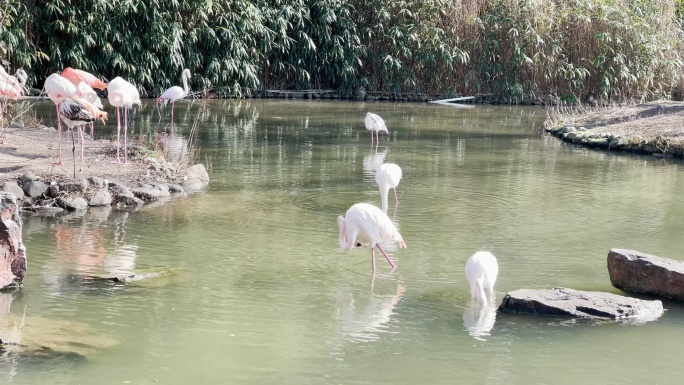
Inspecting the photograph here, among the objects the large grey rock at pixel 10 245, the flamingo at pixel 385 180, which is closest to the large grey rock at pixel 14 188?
the large grey rock at pixel 10 245

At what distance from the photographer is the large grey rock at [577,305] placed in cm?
566

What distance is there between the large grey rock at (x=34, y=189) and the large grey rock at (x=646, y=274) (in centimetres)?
503

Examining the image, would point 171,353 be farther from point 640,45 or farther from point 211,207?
point 640,45

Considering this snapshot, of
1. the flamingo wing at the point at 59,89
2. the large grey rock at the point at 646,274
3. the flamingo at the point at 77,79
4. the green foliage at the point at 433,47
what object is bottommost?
the large grey rock at the point at 646,274

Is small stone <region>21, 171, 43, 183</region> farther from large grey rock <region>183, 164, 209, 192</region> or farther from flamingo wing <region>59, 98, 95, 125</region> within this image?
large grey rock <region>183, 164, 209, 192</region>

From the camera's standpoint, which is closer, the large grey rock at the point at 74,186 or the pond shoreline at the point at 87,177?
the pond shoreline at the point at 87,177

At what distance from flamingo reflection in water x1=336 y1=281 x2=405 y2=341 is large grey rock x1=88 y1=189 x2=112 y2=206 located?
3353 millimetres

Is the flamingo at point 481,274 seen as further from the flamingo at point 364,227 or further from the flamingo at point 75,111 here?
the flamingo at point 75,111

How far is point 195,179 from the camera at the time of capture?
9891mm

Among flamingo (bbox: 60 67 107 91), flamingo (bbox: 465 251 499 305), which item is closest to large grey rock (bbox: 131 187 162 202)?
flamingo (bbox: 60 67 107 91)

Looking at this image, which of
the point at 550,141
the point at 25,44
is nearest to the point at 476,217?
the point at 550,141

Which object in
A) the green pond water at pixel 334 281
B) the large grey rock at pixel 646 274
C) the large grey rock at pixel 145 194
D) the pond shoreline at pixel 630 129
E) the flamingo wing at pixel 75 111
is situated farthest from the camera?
the pond shoreline at pixel 630 129

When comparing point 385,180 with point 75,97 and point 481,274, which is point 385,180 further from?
point 75,97

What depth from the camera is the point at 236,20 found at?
21156mm
